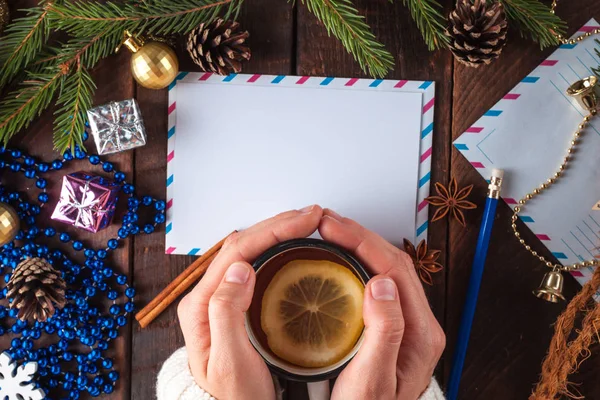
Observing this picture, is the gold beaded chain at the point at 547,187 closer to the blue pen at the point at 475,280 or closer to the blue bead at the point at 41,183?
the blue pen at the point at 475,280

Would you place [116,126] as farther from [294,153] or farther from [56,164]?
[294,153]

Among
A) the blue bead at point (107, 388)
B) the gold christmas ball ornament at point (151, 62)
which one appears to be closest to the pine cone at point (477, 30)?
the gold christmas ball ornament at point (151, 62)

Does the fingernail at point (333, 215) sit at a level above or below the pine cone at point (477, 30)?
below

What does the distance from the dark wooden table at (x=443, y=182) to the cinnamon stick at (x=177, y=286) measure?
0.02 m

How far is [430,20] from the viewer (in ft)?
2.59

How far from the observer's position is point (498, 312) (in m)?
0.86

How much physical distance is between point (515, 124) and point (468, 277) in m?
0.25

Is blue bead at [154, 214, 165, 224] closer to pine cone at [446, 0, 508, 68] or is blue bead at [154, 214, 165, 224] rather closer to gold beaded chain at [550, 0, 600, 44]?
pine cone at [446, 0, 508, 68]

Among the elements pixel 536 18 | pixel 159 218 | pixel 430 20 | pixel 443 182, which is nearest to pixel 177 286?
pixel 159 218

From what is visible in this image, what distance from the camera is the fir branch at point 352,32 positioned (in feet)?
2.51

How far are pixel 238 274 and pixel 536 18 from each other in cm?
56

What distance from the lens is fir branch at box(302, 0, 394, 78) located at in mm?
764

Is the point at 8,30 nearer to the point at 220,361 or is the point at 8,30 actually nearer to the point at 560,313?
the point at 220,361

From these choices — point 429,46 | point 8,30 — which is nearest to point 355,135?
point 429,46
